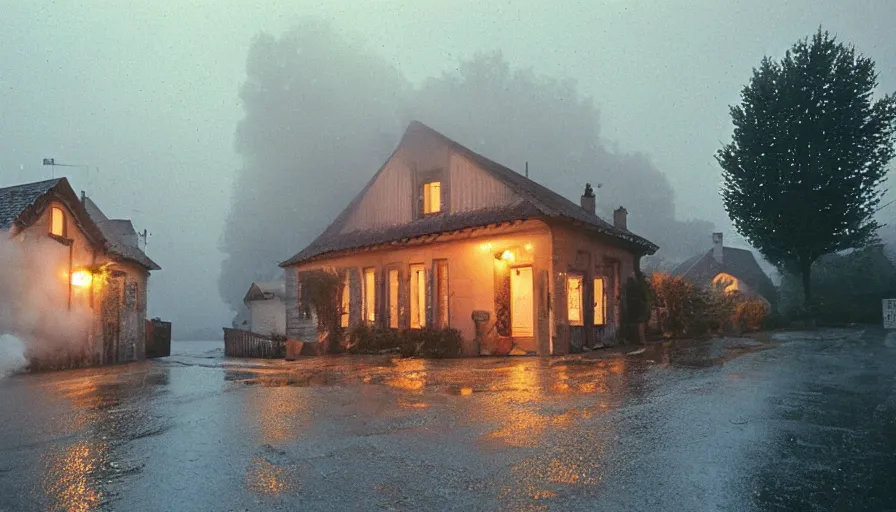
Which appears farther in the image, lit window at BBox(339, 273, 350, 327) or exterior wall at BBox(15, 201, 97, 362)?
lit window at BBox(339, 273, 350, 327)

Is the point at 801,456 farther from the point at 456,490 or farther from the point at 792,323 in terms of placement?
the point at 792,323

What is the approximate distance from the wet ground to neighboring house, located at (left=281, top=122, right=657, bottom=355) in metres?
5.74

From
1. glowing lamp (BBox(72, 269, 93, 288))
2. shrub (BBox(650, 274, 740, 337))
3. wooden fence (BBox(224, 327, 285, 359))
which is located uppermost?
glowing lamp (BBox(72, 269, 93, 288))

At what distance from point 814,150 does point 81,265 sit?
28.4 metres

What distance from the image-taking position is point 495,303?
53.3ft

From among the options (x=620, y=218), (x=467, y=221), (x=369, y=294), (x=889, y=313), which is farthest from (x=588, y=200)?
(x=889, y=313)

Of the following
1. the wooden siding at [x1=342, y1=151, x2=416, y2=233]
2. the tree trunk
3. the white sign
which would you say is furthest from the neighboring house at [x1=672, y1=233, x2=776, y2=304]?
the wooden siding at [x1=342, y1=151, x2=416, y2=233]

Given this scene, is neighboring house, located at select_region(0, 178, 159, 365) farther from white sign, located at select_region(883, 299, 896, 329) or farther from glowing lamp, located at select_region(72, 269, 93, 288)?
white sign, located at select_region(883, 299, 896, 329)

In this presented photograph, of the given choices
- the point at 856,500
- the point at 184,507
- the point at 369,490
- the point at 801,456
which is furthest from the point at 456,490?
the point at 801,456

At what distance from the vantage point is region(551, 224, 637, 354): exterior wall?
15320 millimetres

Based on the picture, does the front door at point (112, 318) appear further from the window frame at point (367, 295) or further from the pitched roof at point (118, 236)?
the window frame at point (367, 295)

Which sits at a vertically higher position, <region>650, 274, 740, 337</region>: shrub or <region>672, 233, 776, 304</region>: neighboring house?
<region>672, 233, 776, 304</region>: neighboring house

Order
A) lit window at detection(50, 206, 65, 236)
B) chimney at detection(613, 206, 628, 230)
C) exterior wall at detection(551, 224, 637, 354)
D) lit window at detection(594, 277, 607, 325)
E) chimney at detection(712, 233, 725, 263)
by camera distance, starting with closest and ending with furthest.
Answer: exterior wall at detection(551, 224, 637, 354) < lit window at detection(50, 206, 65, 236) < lit window at detection(594, 277, 607, 325) < chimney at detection(613, 206, 628, 230) < chimney at detection(712, 233, 725, 263)

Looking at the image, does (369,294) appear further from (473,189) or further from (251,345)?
(251,345)
